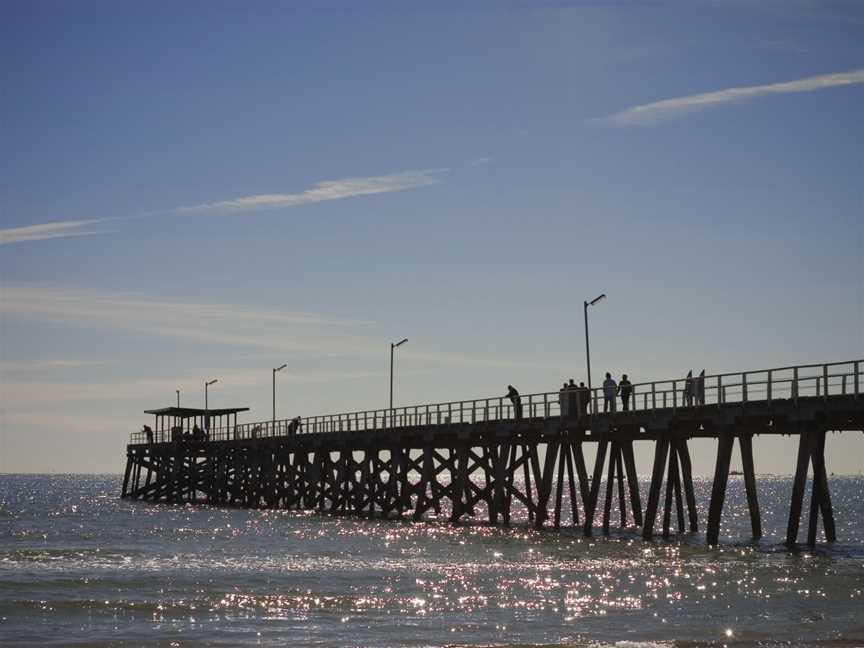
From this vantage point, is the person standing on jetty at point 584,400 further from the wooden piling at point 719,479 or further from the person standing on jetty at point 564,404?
the wooden piling at point 719,479

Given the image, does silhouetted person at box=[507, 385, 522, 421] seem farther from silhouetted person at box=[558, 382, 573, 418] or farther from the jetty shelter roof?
the jetty shelter roof

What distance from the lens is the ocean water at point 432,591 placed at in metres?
22.8

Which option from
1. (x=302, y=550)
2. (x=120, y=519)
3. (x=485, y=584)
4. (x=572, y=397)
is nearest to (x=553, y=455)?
(x=572, y=397)

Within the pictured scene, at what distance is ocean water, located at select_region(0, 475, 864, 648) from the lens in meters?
22.8

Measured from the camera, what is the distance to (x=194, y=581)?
30.7 metres

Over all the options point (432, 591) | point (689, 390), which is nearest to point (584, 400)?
point (689, 390)

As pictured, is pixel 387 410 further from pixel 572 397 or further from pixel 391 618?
pixel 391 618

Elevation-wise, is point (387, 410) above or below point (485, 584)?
above

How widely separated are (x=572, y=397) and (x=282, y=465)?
92.2 ft

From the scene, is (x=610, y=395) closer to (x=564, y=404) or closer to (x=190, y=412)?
(x=564, y=404)

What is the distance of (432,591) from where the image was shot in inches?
1119

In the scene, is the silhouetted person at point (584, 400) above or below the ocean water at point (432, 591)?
above

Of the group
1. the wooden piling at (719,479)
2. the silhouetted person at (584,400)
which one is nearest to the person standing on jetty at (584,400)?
the silhouetted person at (584,400)

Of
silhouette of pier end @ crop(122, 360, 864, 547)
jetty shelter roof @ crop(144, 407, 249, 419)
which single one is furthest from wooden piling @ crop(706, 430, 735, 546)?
jetty shelter roof @ crop(144, 407, 249, 419)
